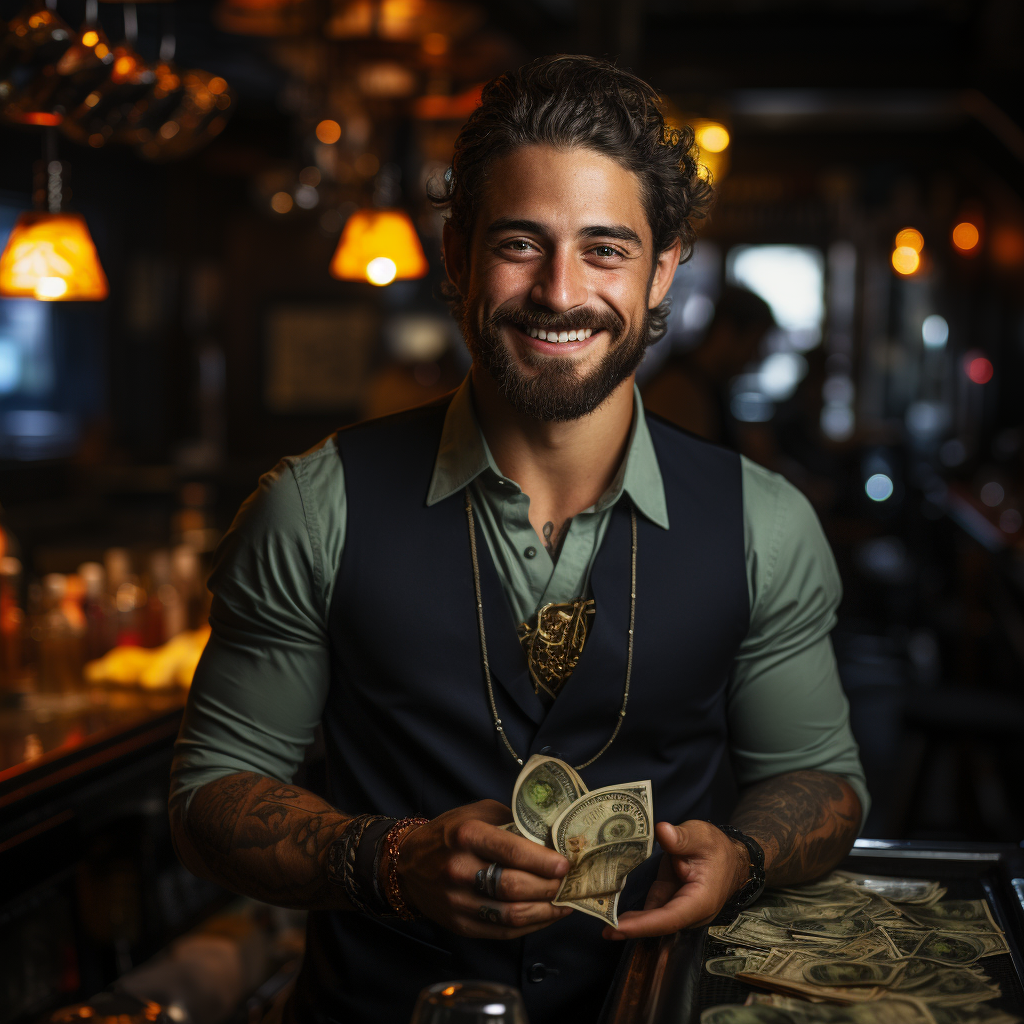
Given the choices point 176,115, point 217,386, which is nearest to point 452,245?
point 176,115

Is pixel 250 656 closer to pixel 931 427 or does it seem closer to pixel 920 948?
pixel 920 948

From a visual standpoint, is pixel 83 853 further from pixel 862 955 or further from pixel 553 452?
pixel 862 955

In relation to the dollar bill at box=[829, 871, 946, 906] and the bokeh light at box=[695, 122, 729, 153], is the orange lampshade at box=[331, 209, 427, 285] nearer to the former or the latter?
the bokeh light at box=[695, 122, 729, 153]

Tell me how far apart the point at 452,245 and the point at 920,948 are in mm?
1097

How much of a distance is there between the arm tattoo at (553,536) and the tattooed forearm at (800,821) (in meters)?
0.43

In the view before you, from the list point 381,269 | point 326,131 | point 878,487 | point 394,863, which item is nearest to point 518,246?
point 394,863

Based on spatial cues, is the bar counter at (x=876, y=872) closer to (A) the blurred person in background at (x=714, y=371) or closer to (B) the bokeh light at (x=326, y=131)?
(A) the blurred person in background at (x=714, y=371)

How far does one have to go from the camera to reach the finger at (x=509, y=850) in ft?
3.91

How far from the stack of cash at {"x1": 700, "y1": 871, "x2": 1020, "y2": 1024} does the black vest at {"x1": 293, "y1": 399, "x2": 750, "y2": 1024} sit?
267 millimetres

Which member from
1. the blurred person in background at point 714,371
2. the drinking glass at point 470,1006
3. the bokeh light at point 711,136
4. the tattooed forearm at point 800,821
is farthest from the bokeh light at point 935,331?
the drinking glass at point 470,1006

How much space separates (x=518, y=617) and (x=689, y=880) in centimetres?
43

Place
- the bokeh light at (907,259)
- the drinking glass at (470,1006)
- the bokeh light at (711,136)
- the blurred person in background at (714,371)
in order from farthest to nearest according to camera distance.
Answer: the bokeh light at (907,259) → the bokeh light at (711,136) → the blurred person in background at (714,371) → the drinking glass at (470,1006)

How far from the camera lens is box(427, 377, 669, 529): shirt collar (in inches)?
63.3

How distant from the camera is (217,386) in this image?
9.55 m
